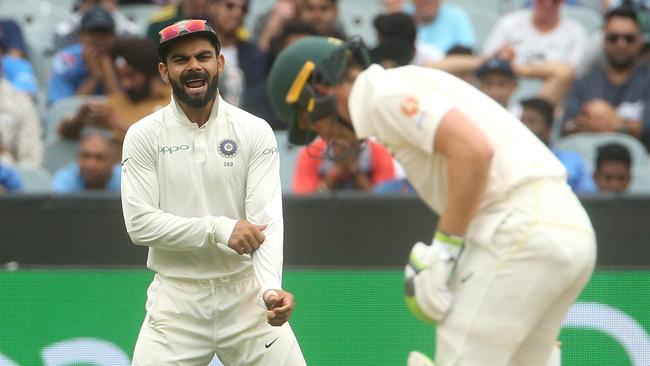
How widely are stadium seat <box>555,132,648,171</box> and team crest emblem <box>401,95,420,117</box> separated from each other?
4390mm

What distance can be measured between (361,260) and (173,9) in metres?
3.63

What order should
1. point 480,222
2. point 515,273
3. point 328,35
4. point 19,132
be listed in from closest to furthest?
point 515,273 → point 480,222 → point 19,132 → point 328,35

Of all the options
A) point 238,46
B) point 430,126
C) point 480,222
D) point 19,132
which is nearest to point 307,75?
point 430,126

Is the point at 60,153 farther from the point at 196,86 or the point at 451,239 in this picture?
the point at 451,239

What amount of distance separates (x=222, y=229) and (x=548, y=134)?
414 cm

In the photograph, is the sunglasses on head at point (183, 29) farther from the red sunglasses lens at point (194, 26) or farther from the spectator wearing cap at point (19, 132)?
the spectator wearing cap at point (19, 132)

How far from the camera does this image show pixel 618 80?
9273mm

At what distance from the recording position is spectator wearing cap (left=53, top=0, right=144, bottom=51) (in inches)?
394

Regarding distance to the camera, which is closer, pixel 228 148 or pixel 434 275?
pixel 434 275

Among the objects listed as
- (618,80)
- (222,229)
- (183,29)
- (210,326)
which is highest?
(183,29)

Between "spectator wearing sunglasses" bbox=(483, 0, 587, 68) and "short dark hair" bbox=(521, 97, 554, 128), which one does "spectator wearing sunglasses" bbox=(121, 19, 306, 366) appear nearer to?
"short dark hair" bbox=(521, 97, 554, 128)

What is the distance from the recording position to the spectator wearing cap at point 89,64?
951 cm

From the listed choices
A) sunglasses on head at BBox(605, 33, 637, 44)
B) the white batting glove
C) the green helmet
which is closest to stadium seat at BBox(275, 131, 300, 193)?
sunglasses on head at BBox(605, 33, 637, 44)

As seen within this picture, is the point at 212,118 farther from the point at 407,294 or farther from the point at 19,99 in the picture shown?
the point at 19,99
